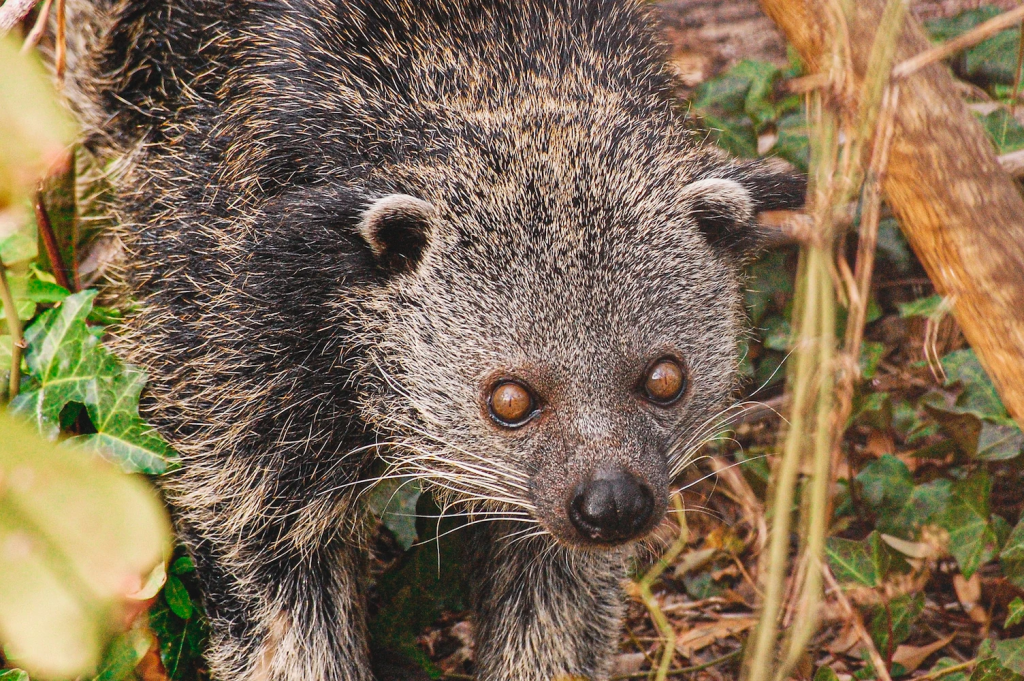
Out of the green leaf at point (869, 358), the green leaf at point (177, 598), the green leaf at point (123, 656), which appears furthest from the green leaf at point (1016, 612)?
the green leaf at point (123, 656)

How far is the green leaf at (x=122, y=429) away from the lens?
4.35 meters

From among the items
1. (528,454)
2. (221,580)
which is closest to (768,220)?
(528,454)

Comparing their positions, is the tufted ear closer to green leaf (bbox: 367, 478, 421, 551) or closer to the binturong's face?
the binturong's face

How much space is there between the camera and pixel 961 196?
4000 mm

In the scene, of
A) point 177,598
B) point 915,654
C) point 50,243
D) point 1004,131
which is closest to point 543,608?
point 177,598

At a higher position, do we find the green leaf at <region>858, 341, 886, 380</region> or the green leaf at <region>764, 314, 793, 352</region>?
the green leaf at <region>764, 314, 793, 352</region>

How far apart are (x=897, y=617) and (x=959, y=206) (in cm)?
208

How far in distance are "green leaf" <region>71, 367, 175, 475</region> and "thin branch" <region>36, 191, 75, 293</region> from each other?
79cm

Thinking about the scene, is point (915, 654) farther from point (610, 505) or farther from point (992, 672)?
point (610, 505)

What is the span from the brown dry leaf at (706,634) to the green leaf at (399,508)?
1706 mm

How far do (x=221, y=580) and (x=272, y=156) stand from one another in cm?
191

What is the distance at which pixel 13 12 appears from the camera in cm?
323

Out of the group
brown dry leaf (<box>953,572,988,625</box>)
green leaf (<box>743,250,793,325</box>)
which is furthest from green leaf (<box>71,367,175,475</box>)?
brown dry leaf (<box>953,572,988,625</box>)

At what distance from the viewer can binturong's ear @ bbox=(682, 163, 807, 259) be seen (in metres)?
4.09
